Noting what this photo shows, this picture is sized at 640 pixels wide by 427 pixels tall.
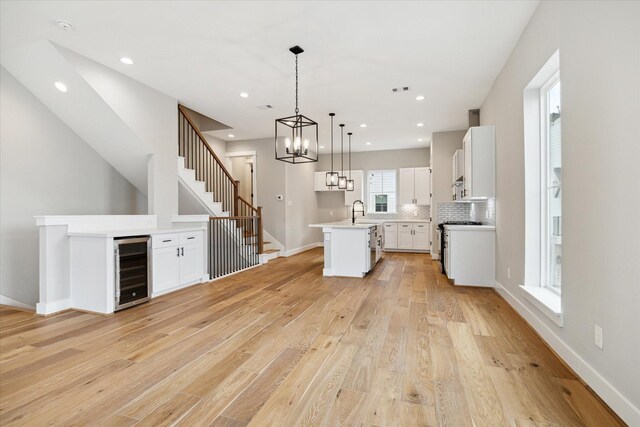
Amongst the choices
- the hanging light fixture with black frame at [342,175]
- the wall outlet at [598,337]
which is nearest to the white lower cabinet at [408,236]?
the hanging light fixture with black frame at [342,175]

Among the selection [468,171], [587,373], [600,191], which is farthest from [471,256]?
[600,191]

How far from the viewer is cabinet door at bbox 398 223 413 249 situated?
29.5 ft

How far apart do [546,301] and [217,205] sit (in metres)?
5.37

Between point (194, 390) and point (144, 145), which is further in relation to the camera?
point (144, 145)

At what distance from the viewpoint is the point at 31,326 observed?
3.24 m

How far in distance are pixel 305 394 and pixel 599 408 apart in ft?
5.59

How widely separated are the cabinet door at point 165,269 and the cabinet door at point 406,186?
21.4ft

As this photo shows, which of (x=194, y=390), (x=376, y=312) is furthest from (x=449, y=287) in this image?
(x=194, y=390)

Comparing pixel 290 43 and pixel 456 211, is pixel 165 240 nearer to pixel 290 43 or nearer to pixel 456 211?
pixel 290 43

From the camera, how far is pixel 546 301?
2.81 m

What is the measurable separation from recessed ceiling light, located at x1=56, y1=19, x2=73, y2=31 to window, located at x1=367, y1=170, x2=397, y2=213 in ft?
26.6

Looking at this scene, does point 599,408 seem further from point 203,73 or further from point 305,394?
point 203,73

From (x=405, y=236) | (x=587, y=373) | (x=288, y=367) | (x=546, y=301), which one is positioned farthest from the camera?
(x=405, y=236)

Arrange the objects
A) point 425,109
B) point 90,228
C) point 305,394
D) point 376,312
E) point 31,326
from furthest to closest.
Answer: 1. point 425,109
2. point 90,228
3. point 376,312
4. point 31,326
5. point 305,394
